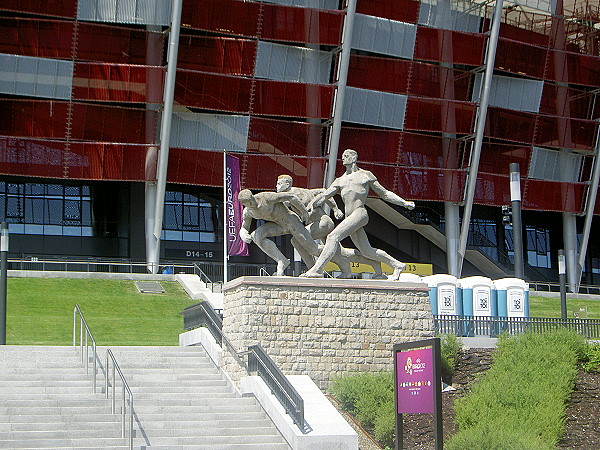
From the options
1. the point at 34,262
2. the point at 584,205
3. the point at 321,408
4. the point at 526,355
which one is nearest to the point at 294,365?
the point at 321,408

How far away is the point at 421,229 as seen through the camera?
5719 centimetres

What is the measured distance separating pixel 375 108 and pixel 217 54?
803 cm

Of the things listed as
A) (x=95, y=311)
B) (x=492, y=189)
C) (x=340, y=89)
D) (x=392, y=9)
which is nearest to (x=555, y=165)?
(x=492, y=189)

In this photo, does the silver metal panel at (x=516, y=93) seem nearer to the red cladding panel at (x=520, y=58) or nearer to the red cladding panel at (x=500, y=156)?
the red cladding panel at (x=520, y=58)

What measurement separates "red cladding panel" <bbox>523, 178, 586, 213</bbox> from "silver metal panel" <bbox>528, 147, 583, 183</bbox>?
0.36 meters

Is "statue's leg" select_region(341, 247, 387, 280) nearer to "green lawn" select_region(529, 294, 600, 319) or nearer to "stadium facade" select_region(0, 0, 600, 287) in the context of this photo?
"green lawn" select_region(529, 294, 600, 319)

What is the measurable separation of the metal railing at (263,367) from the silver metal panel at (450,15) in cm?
3133

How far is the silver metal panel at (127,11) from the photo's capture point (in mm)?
47312

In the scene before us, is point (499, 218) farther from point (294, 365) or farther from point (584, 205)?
point (294, 365)

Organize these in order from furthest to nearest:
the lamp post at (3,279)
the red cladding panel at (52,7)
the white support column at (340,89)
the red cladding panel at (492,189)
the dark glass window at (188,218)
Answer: the red cladding panel at (492,189)
the dark glass window at (188,218)
the white support column at (340,89)
the red cladding panel at (52,7)
the lamp post at (3,279)

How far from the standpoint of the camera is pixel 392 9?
171 ft

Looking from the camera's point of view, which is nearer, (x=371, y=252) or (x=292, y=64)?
(x=371, y=252)

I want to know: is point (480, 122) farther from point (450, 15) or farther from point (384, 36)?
point (384, 36)

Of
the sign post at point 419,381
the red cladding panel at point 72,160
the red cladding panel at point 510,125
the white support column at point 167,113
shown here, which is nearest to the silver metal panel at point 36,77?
the red cladding panel at point 72,160
